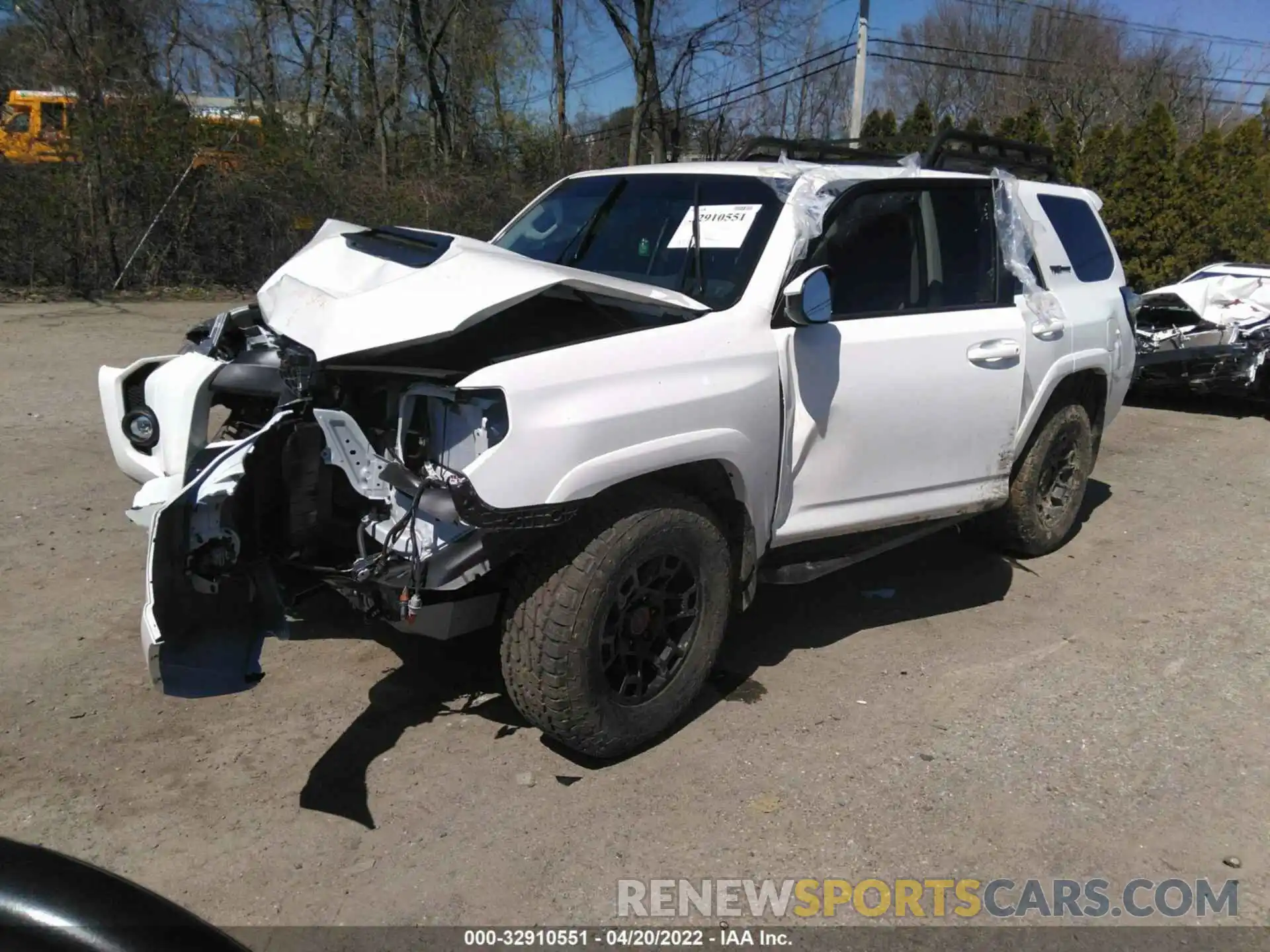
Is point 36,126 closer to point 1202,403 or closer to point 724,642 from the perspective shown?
point 724,642

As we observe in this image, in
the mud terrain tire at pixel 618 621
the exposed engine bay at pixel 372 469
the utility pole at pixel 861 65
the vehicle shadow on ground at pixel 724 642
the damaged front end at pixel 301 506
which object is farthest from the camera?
the utility pole at pixel 861 65

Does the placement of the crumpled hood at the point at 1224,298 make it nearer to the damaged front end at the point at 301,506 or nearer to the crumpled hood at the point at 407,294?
the crumpled hood at the point at 407,294

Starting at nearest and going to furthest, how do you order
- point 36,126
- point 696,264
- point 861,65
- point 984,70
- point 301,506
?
1. point 301,506
2. point 696,264
3. point 36,126
4. point 861,65
5. point 984,70

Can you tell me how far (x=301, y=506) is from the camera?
3.37 m

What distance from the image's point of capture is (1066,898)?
2955 mm

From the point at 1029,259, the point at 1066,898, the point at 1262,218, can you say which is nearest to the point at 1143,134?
the point at 1262,218

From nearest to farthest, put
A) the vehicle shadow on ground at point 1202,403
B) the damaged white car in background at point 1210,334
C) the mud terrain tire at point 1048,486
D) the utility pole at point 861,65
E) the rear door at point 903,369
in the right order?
the rear door at point 903,369 → the mud terrain tire at point 1048,486 → the damaged white car in background at point 1210,334 → the vehicle shadow on ground at point 1202,403 → the utility pole at point 861,65

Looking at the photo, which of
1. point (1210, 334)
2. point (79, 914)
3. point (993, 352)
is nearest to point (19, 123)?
point (993, 352)

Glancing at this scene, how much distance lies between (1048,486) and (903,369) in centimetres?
199

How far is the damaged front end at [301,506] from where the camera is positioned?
9.73 feet

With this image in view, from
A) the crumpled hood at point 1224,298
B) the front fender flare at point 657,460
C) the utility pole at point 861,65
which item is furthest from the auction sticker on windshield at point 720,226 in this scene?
the utility pole at point 861,65

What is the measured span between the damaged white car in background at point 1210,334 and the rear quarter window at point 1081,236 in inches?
155

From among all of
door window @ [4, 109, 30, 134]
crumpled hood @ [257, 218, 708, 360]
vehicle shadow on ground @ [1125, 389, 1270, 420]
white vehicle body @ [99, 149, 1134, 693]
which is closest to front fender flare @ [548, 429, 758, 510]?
white vehicle body @ [99, 149, 1134, 693]

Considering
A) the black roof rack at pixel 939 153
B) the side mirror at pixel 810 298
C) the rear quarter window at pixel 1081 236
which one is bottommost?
the side mirror at pixel 810 298
